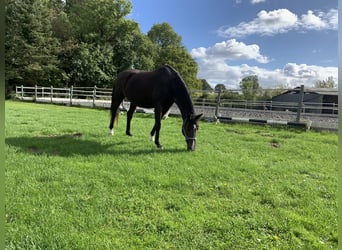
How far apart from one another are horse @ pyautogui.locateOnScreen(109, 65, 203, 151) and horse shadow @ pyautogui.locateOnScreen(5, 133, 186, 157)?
1.41ft

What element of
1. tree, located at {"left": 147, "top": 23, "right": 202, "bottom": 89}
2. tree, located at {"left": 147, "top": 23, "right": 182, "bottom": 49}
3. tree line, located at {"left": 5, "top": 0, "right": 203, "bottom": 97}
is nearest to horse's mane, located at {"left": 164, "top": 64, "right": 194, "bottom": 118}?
tree line, located at {"left": 5, "top": 0, "right": 203, "bottom": 97}

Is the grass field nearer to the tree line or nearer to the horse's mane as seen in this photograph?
the horse's mane

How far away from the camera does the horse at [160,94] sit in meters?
4.84

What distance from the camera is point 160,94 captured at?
210 inches

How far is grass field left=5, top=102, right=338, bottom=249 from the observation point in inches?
82.5

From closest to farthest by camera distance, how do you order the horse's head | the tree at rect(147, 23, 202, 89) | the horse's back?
1. the horse's head
2. the horse's back
3. the tree at rect(147, 23, 202, 89)

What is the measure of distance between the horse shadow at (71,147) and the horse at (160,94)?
0.43 m

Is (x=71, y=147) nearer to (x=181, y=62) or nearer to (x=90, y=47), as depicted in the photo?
(x=90, y=47)

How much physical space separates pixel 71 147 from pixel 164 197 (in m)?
2.49

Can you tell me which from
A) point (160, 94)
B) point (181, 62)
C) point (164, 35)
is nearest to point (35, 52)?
point (160, 94)

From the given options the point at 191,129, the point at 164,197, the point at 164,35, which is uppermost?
the point at 164,35

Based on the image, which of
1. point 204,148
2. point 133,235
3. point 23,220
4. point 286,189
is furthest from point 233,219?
point 204,148

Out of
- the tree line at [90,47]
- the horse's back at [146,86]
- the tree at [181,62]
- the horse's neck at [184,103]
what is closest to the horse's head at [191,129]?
the horse's neck at [184,103]

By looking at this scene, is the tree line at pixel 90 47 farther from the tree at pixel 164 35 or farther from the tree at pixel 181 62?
the tree at pixel 164 35
